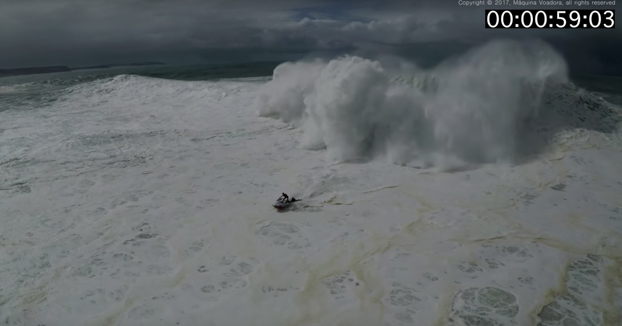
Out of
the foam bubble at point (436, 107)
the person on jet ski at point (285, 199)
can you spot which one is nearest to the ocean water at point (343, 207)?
the foam bubble at point (436, 107)

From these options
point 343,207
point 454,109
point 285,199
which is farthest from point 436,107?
point 285,199

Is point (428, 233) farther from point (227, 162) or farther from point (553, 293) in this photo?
point (227, 162)

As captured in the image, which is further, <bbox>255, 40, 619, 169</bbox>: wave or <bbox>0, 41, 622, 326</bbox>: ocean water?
<bbox>255, 40, 619, 169</bbox>: wave

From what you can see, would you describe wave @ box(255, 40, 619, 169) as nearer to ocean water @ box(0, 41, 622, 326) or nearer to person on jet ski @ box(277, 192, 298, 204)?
ocean water @ box(0, 41, 622, 326)

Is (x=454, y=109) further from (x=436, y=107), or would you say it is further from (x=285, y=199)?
(x=285, y=199)

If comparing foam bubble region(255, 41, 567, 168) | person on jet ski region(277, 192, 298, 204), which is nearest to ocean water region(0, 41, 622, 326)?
foam bubble region(255, 41, 567, 168)
